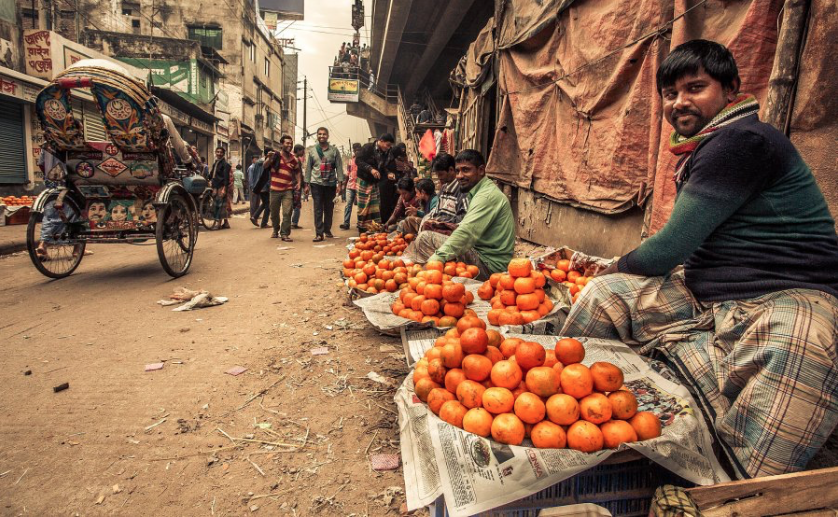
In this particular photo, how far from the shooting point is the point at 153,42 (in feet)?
76.0

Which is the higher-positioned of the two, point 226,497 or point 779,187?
point 779,187

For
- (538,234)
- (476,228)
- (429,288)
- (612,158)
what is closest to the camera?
(429,288)

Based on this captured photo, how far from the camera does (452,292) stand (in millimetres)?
3039

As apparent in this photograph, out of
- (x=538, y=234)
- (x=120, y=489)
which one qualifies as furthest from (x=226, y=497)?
(x=538, y=234)

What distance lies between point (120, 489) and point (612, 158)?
15.2ft

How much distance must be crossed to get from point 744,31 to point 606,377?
272 cm

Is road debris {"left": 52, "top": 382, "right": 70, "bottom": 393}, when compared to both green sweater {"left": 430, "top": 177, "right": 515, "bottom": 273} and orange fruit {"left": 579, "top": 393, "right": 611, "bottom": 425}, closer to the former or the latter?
green sweater {"left": 430, "top": 177, "right": 515, "bottom": 273}

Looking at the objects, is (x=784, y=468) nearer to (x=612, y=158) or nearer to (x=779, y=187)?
(x=779, y=187)

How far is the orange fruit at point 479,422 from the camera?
154 cm

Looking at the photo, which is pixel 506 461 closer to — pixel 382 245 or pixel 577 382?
pixel 577 382

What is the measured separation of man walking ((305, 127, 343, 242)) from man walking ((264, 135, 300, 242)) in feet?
1.40

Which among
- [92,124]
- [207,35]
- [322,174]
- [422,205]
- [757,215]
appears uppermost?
[207,35]

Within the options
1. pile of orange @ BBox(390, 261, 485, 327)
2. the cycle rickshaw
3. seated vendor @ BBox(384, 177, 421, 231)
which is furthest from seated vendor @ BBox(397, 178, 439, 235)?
pile of orange @ BBox(390, 261, 485, 327)

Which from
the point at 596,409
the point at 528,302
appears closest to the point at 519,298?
the point at 528,302
